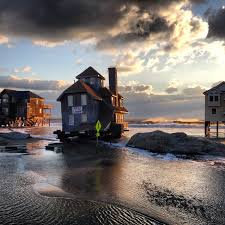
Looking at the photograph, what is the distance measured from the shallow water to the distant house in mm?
28177

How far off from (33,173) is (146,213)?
9.36 meters

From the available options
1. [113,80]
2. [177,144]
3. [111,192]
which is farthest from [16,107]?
[111,192]

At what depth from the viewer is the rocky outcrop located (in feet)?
92.7

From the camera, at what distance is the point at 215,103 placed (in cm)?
4969

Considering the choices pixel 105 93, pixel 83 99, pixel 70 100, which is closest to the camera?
pixel 83 99

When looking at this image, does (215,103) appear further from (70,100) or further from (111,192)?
(111,192)

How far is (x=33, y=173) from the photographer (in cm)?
1825

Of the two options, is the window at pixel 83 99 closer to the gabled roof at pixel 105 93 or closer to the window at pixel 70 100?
the window at pixel 70 100

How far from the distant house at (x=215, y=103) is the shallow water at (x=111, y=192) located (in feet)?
92.4

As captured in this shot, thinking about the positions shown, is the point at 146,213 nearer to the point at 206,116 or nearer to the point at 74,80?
the point at 74,80

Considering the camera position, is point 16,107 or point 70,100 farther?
point 16,107

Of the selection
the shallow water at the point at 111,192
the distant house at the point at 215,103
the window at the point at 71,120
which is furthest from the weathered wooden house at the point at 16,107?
the shallow water at the point at 111,192

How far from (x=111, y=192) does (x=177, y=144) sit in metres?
16.6

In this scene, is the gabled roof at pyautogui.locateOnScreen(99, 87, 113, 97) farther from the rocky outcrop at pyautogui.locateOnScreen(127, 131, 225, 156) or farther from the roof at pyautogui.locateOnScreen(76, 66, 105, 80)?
the rocky outcrop at pyautogui.locateOnScreen(127, 131, 225, 156)
